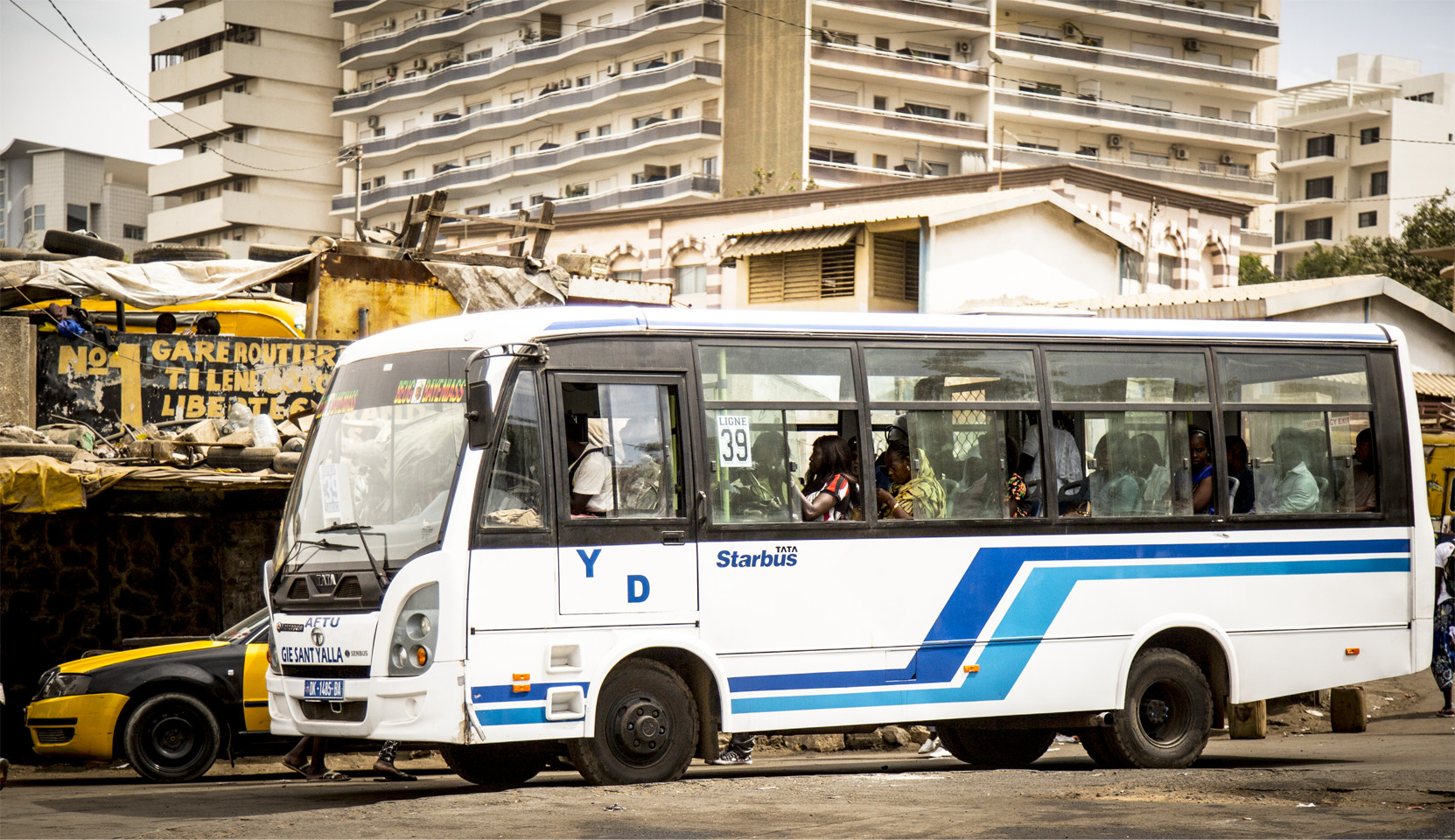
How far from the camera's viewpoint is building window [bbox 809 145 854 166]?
56.2m

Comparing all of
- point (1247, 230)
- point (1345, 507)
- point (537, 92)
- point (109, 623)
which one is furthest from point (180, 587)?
point (1247, 230)

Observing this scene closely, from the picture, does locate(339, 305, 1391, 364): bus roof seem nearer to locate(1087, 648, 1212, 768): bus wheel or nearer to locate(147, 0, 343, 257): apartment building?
locate(1087, 648, 1212, 768): bus wheel

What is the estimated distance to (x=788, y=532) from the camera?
31.1 feet

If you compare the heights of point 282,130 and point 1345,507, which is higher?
point 282,130

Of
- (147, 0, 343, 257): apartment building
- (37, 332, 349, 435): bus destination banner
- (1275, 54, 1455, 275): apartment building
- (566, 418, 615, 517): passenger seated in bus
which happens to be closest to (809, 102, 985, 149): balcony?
(1275, 54, 1455, 275): apartment building

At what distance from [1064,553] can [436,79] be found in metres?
60.4

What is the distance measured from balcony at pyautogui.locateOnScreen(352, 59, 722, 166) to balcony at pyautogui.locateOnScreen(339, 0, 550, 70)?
348 centimetres

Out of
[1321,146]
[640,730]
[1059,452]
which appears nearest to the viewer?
[640,730]

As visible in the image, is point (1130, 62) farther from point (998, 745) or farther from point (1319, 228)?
point (998, 745)

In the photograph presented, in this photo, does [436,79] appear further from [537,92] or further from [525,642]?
[525,642]

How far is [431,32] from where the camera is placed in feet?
221

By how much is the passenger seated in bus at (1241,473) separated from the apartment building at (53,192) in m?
44.4

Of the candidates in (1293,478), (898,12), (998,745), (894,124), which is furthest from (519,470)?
(898,12)

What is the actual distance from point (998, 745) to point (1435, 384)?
17.7 meters
